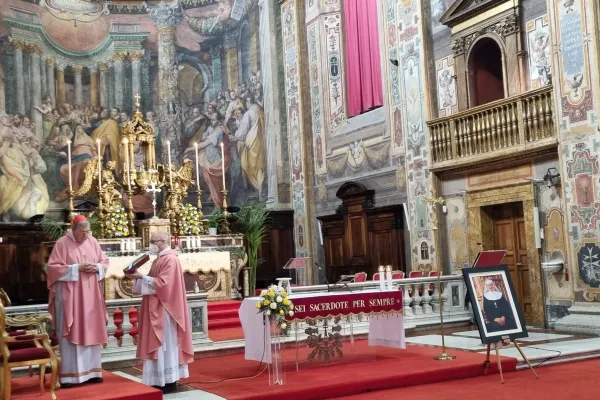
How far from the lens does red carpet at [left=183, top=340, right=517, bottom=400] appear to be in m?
7.48

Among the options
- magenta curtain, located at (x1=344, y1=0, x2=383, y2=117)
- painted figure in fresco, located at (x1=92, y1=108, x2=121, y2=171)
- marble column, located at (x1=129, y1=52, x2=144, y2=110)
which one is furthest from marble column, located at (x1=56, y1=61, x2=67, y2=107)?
magenta curtain, located at (x1=344, y1=0, x2=383, y2=117)

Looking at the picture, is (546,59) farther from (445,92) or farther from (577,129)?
(445,92)

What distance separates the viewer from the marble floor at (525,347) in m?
7.88

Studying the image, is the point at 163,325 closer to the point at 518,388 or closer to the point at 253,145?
the point at 518,388

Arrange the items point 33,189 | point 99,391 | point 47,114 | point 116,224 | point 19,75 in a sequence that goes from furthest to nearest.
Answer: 1. point 47,114
2. point 19,75
3. point 33,189
4. point 116,224
5. point 99,391

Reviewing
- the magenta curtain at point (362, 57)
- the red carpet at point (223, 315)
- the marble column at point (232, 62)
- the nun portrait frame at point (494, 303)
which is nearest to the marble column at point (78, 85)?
the marble column at point (232, 62)

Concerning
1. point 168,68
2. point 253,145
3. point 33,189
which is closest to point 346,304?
point 253,145

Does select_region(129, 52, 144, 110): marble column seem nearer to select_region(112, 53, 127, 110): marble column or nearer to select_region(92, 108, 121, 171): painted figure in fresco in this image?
select_region(112, 53, 127, 110): marble column

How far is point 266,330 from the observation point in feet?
26.7

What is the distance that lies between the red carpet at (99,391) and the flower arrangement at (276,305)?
150 cm

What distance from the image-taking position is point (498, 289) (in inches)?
324

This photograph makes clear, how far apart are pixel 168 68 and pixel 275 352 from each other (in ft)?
45.1

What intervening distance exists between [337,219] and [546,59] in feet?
21.3

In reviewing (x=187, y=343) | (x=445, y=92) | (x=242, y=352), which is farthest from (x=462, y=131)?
(x=187, y=343)
